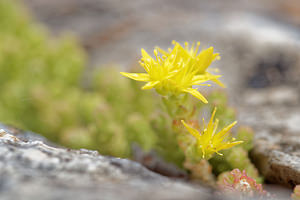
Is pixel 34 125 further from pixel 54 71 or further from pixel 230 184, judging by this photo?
A: pixel 230 184

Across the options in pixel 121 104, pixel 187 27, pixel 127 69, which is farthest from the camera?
pixel 187 27

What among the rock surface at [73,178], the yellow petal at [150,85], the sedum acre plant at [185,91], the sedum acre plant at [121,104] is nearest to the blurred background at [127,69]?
the sedum acre plant at [121,104]

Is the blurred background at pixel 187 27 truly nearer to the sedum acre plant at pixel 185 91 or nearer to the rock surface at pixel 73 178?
the sedum acre plant at pixel 185 91

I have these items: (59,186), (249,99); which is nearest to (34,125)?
(249,99)

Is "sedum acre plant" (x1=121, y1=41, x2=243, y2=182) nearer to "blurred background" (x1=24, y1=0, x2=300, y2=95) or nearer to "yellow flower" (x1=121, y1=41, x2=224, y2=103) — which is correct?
"yellow flower" (x1=121, y1=41, x2=224, y2=103)

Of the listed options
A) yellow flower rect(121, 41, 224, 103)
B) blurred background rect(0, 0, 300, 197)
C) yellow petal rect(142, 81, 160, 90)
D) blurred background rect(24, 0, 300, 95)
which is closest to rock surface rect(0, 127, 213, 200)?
yellow petal rect(142, 81, 160, 90)

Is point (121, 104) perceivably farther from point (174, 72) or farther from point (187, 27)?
point (187, 27)

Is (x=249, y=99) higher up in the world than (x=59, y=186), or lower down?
→ higher up

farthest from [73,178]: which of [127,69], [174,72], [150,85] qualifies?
[127,69]
